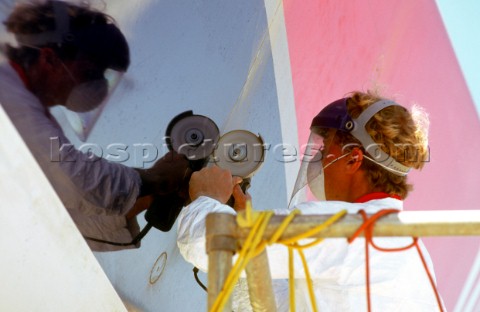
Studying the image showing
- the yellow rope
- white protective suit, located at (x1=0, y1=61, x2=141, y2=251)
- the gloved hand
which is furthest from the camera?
the gloved hand

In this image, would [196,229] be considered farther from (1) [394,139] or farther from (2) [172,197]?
(1) [394,139]

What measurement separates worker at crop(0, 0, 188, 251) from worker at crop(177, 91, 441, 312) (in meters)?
0.23

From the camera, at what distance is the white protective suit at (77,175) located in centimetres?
146

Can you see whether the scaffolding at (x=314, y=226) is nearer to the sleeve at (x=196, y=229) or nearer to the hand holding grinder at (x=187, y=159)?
the sleeve at (x=196, y=229)

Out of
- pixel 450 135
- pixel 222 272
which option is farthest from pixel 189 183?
pixel 450 135

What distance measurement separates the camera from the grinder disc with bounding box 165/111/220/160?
6.03 feet

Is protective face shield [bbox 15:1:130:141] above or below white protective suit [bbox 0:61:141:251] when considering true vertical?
above

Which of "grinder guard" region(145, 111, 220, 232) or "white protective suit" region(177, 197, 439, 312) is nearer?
"white protective suit" region(177, 197, 439, 312)

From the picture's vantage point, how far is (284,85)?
257 cm

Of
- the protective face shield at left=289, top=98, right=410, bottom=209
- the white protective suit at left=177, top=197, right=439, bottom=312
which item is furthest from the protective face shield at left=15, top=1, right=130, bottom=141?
the protective face shield at left=289, top=98, right=410, bottom=209

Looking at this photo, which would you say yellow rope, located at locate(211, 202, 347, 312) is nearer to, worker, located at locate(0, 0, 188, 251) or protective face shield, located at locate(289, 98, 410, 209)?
worker, located at locate(0, 0, 188, 251)

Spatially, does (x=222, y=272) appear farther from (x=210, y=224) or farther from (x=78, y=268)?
(x=78, y=268)

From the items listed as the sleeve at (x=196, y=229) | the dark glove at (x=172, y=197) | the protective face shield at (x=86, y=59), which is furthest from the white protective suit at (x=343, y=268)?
the protective face shield at (x=86, y=59)

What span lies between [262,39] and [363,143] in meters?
0.71
